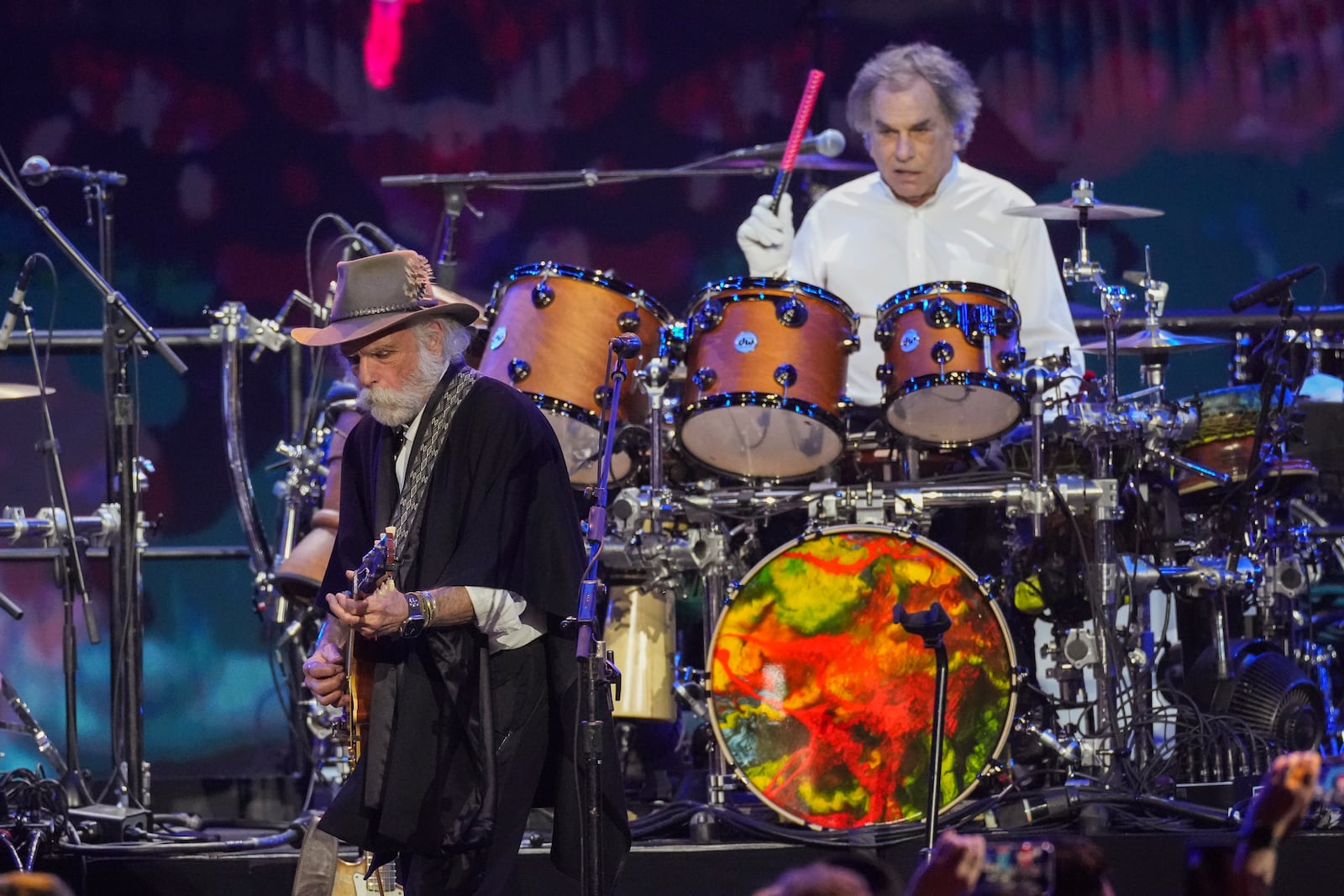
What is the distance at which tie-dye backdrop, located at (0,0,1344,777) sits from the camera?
25.7 feet

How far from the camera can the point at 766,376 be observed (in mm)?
5660

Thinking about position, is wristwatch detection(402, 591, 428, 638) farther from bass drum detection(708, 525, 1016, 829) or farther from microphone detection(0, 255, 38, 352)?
microphone detection(0, 255, 38, 352)

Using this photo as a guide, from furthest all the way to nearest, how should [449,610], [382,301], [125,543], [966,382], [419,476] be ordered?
[125,543] < [966,382] < [382,301] < [419,476] < [449,610]

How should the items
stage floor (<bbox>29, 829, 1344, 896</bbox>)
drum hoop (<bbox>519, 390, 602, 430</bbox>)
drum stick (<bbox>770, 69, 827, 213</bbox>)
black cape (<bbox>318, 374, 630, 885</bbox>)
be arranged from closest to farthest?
black cape (<bbox>318, 374, 630, 885</bbox>) < stage floor (<bbox>29, 829, 1344, 896</bbox>) < drum hoop (<bbox>519, 390, 602, 430</bbox>) < drum stick (<bbox>770, 69, 827, 213</bbox>)

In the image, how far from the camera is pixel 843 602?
561 centimetres

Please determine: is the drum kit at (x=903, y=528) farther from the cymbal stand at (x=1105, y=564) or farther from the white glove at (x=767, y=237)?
the white glove at (x=767, y=237)

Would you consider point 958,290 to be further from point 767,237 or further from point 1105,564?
point 1105,564

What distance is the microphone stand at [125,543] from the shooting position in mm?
6047

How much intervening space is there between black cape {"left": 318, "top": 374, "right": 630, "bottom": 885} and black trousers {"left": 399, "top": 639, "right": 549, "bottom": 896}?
6cm

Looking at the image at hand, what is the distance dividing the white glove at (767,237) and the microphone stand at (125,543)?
7.10 feet

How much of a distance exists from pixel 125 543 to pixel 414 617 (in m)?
2.94

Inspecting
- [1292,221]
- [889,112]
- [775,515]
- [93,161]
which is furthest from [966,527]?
[93,161]

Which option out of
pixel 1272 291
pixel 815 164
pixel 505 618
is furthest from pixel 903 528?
pixel 505 618

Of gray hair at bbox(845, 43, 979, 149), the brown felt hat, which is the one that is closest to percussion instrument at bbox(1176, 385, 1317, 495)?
gray hair at bbox(845, 43, 979, 149)
